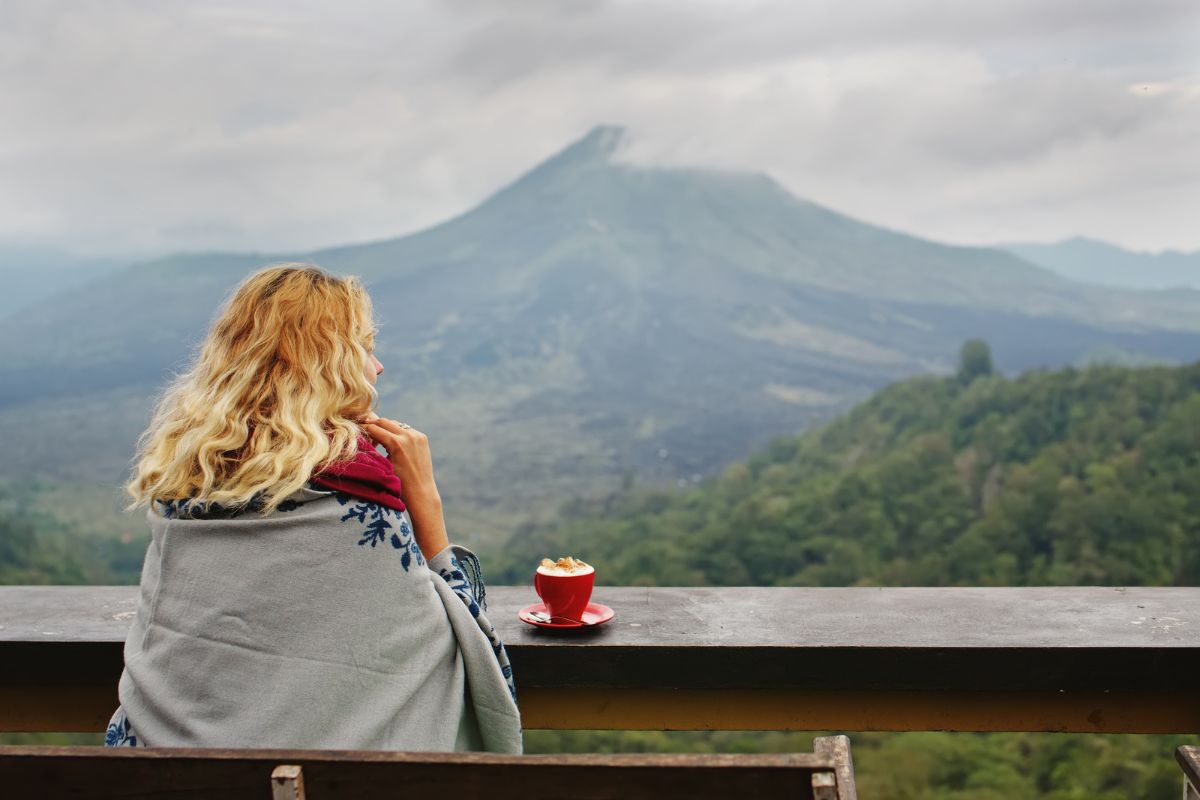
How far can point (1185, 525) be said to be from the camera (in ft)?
79.1

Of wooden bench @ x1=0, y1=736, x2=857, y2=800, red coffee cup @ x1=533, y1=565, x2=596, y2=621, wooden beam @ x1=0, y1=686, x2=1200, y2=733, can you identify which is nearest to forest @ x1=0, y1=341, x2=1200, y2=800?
wooden beam @ x1=0, y1=686, x2=1200, y2=733

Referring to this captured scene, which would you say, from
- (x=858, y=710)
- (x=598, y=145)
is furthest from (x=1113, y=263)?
(x=858, y=710)

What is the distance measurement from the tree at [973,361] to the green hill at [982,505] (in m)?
1.87

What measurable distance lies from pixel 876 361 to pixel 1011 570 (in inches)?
2860

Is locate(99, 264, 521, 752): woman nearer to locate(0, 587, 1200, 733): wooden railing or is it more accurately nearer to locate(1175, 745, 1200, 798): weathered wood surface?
locate(0, 587, 1200, 733): wooden railing

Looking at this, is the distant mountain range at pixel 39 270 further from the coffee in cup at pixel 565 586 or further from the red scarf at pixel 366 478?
the red scarf at pixel 366 478

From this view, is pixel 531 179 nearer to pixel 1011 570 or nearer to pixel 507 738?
pixel 1011 570

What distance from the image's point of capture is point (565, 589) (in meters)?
1.74

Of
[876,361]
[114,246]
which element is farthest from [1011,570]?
[114,246]

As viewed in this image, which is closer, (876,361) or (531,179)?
(876,361)

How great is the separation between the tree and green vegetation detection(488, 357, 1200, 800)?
9 cm

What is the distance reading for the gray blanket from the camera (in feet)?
4.32

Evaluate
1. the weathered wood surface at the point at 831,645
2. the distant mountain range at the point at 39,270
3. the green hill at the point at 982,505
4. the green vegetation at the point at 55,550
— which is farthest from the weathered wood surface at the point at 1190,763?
the distant mountain range at the point at 39,270

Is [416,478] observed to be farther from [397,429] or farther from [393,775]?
[393,775]
